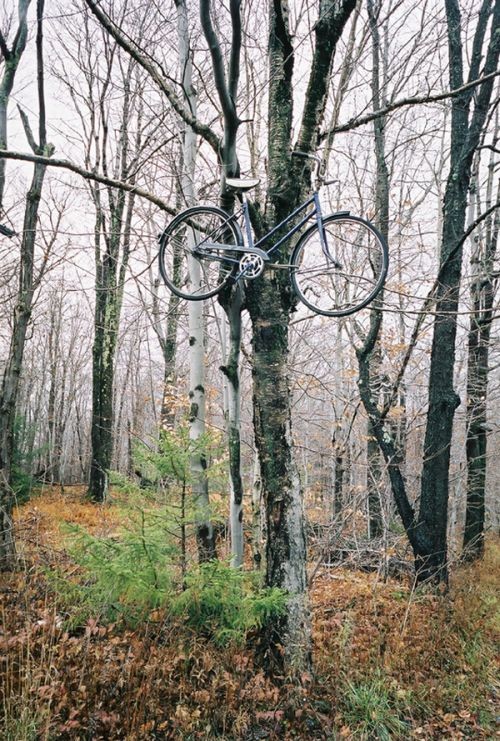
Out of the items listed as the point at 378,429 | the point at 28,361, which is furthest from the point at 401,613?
the point at 28,361

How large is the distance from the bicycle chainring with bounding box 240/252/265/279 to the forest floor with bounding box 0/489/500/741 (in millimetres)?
2555

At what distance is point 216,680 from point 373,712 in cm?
130

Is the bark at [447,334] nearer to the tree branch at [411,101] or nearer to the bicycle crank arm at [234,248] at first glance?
the tree branch at [411,101]

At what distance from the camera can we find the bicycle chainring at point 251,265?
3.56 meters

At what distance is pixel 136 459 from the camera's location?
3.42 m

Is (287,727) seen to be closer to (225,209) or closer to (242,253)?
(242,253)

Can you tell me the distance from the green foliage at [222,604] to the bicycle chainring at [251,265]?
2.35 metres

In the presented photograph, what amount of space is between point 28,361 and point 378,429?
23214 mm

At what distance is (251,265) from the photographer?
3.56 meters

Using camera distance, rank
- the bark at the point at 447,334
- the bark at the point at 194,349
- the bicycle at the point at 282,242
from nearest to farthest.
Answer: the bicycle at the point at 282,242 → the bark at the point at 194,349 → the bark at the point at 447,334

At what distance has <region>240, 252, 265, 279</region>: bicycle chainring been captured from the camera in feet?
11.7

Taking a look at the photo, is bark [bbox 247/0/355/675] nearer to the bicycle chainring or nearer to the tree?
Result: the bicycle chainring

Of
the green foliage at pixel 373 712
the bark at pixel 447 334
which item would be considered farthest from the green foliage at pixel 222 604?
the bark at pixel 447 334

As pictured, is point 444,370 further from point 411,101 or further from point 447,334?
point 411,101
